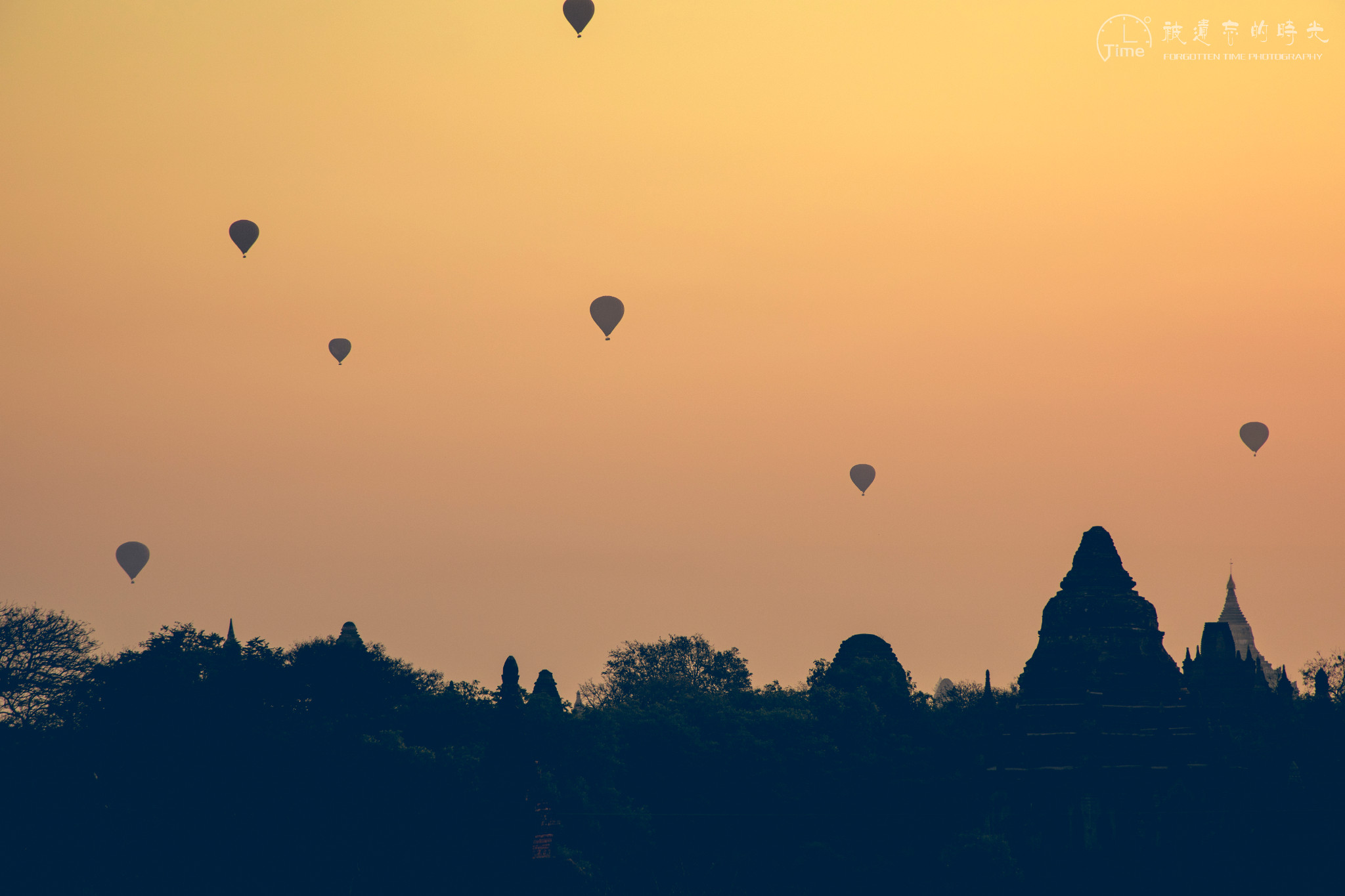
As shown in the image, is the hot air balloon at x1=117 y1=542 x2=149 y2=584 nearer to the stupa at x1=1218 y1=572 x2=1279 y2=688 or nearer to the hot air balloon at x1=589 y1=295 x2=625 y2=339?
the hot air balloon at x1=589 y1=295 x2=625 y2=339

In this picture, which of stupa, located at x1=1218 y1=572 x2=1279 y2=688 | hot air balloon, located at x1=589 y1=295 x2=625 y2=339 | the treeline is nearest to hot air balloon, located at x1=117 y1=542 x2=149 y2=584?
the treeline

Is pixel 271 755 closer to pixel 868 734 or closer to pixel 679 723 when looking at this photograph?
pixel 679 723

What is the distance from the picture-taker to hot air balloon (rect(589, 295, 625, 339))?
6869 cm

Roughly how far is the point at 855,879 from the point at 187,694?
102 feet

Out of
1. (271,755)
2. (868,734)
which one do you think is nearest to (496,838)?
(271,755)

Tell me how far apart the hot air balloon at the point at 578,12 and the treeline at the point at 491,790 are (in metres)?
28.1

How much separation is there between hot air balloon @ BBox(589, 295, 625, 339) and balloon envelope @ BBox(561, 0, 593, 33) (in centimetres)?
1293

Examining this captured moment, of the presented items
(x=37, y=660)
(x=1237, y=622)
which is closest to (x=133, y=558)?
(x=37, y=660)

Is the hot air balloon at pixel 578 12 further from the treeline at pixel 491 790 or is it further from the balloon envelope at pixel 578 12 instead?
the treeline at pixel 491 790

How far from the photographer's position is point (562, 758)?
2864 inches

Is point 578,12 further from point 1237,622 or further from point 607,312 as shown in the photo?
point 1237,622

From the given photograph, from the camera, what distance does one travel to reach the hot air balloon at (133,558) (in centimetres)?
8294

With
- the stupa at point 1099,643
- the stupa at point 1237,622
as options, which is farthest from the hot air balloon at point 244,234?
the stupa at point 1237,622

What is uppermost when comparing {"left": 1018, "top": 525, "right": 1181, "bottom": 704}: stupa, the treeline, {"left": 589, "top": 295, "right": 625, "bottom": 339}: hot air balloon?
{"left": 589, "top": 295, "right": 625, "bottom": 339}: hot air balloon
